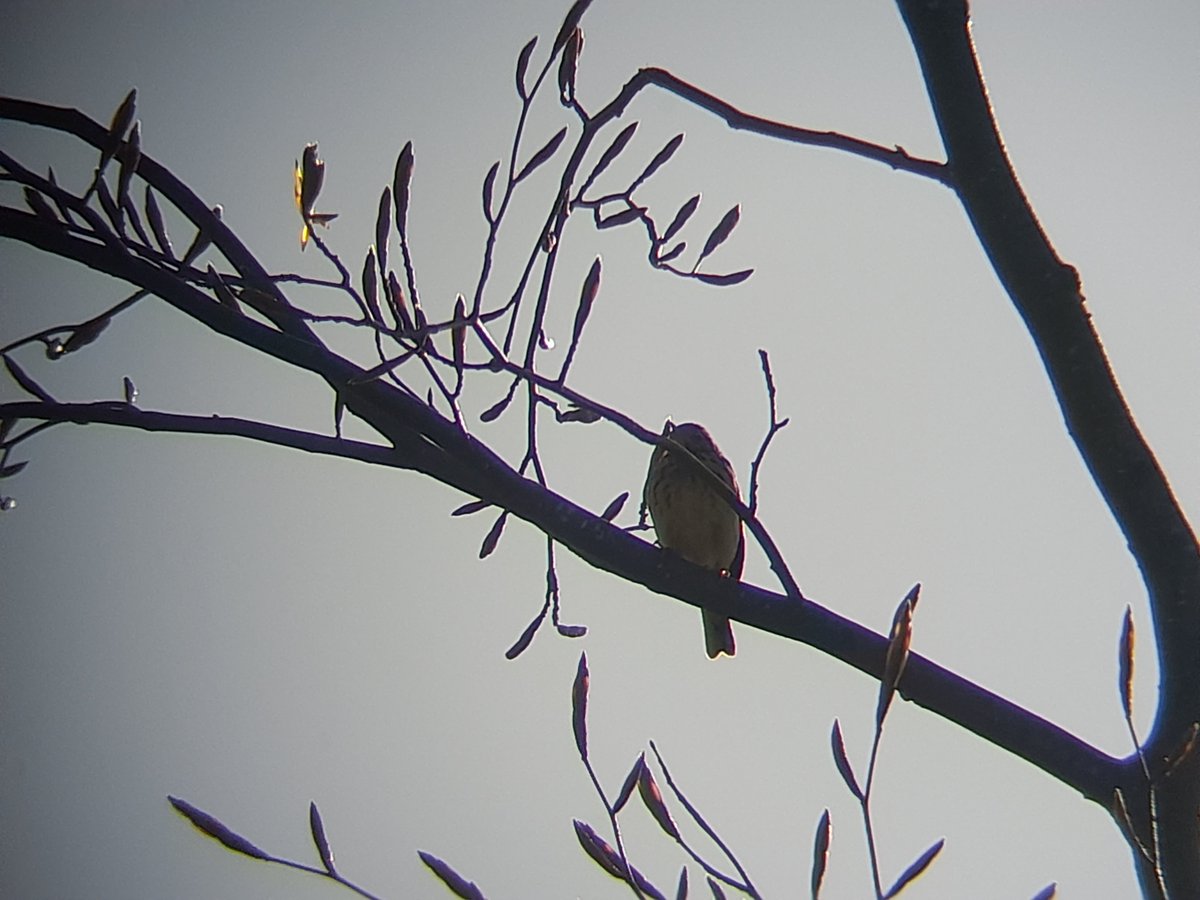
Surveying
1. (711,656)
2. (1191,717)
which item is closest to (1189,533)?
(1191,717)

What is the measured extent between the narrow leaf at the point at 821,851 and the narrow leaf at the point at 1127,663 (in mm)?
326

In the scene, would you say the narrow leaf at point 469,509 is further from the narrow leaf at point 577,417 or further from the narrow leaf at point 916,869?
the narrow leaf at point 916,869

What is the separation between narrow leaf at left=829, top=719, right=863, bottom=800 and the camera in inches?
53.2

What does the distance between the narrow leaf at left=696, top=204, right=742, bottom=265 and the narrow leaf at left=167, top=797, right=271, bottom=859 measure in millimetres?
1230

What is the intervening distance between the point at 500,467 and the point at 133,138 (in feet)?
2.41

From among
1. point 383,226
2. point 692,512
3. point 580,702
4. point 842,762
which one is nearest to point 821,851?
point 842,762

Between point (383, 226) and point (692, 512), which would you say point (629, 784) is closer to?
point (383, 226)

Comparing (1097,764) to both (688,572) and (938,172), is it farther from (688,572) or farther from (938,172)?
(938,172)

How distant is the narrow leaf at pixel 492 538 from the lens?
224cm

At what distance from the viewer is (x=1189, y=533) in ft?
5.77

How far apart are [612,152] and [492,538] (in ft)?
2.31

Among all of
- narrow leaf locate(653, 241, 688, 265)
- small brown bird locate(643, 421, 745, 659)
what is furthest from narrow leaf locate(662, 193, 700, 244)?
small brown bird locate(643, 421, 745, 659)

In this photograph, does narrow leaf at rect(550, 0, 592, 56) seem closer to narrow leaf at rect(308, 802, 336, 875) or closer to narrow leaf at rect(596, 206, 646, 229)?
narrow leaf at rect(596, 206, 646, 229)

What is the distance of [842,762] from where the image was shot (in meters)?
1.37
